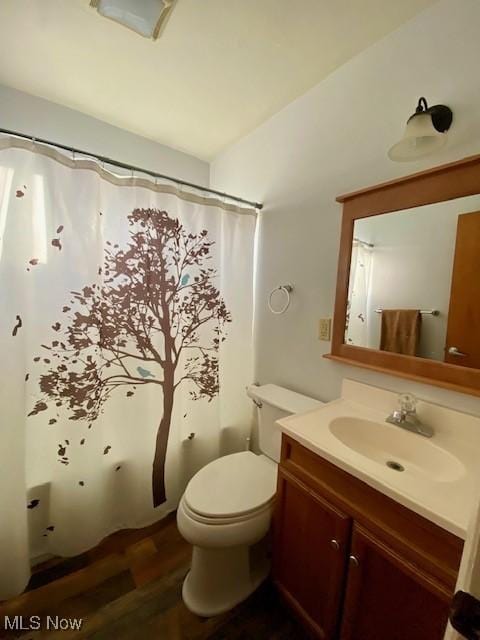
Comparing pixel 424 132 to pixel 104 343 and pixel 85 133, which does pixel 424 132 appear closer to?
pixel 104 343

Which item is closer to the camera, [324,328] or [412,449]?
[412,449]

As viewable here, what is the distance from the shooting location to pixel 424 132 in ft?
3.12

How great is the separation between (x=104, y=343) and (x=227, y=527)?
0.98 meters

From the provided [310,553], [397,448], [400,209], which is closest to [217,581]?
[310,553]

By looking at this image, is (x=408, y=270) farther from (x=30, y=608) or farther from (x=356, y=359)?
(x=30, y=608)

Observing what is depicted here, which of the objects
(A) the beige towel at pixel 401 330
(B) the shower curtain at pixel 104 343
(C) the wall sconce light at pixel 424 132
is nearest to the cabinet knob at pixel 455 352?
(A) the beige towel at pixel 401 330

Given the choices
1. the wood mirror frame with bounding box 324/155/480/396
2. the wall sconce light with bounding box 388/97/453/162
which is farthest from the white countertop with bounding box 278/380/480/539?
the wall sconce light with bounding box 388/97/453/162

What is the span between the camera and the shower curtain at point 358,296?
1267mm

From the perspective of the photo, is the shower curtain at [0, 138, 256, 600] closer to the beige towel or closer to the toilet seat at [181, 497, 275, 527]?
the toilet seat at [181, 497, 275, 527]

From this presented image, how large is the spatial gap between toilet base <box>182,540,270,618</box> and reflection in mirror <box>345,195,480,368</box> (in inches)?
43.9

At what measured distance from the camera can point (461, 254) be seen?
993 millimetres

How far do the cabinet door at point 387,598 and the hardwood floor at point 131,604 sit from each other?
437 mm

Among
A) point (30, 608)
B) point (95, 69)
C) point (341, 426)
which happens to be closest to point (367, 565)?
point (341, 426)

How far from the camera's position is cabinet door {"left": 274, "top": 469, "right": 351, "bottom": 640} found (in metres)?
0.89
